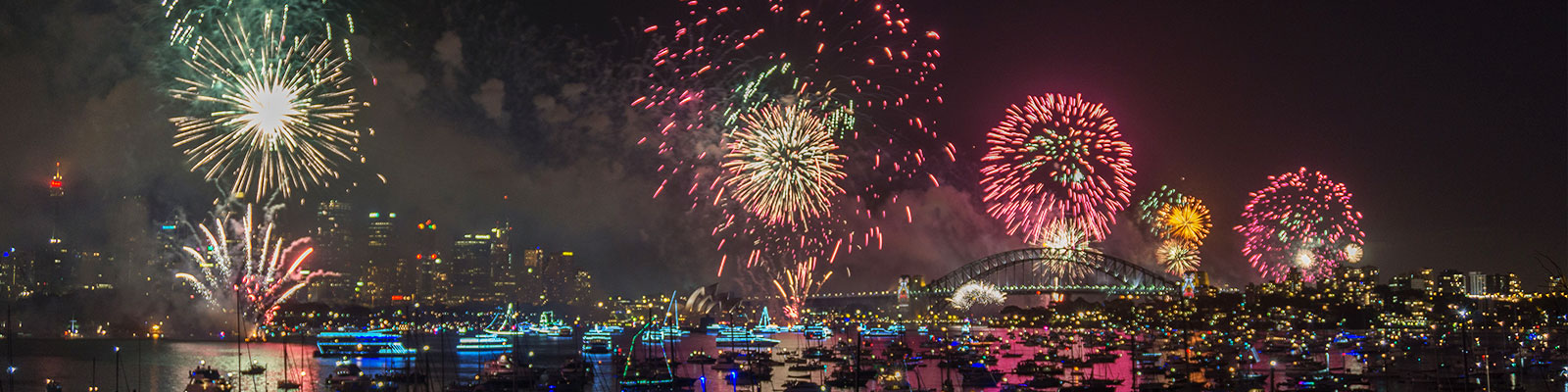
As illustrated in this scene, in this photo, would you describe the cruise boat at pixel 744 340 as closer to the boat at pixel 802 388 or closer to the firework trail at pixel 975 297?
the firework trail at pixel 975 297

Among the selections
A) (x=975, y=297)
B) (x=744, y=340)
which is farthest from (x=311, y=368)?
(x=975, y=297)

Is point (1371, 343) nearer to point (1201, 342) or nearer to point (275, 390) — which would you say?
point (1201, 342)

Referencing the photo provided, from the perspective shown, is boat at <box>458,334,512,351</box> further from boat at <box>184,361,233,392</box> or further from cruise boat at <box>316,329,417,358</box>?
boat at <box>184,361,233,392</box>

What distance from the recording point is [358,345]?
120688mm

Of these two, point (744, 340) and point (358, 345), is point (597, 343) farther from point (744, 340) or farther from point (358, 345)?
point (358, 345)

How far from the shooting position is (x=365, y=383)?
73938 mm

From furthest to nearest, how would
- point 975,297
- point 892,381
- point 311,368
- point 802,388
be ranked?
point 975,297
point 311,368
point 892,381
point 802,388

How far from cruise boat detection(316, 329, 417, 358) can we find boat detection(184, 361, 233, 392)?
38402 millimetres

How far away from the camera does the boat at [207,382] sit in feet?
238

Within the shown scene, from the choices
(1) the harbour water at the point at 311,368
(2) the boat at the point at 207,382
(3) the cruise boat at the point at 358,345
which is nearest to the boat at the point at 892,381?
(1) the harbour water at the point at 311,368

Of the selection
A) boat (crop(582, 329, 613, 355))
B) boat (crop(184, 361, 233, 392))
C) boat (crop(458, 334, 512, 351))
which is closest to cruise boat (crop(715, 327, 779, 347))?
boat (crop(582, 329, 613, 355))

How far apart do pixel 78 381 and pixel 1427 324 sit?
461 feet

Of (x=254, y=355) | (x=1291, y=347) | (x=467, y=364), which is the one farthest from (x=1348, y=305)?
(x=254, y=355)

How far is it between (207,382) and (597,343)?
63.1 meters
